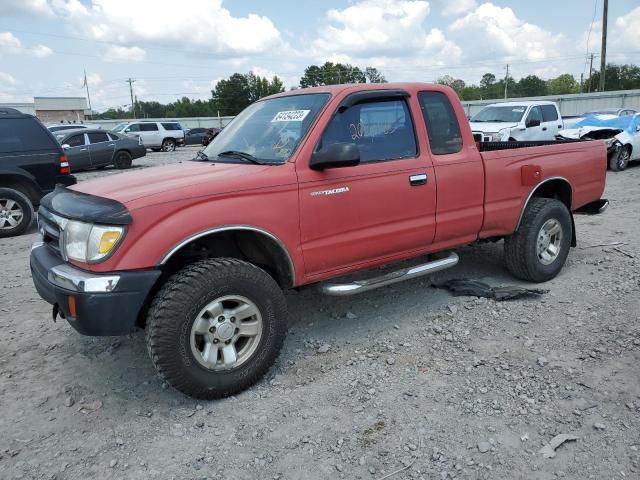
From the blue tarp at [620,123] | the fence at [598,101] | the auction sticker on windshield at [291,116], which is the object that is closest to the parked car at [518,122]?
the blue tarp at [620,123]

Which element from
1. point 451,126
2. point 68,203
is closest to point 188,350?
point 68,203

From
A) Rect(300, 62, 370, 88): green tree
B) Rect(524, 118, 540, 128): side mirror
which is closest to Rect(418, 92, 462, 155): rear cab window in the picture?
Rect(524, 118, 540, 128): side mirror

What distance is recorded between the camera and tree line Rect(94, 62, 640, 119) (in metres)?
73.1

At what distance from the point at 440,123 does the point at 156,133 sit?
25.3m

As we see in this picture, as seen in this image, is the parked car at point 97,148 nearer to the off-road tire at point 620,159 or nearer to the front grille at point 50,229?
the front grille at point 50,229

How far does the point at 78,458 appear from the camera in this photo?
2.77m

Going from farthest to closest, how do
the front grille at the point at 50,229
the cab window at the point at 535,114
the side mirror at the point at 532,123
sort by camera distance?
the cab window at the point at 535,114, the side mirror at the point at 532,123, the front grille at the point at 50,229

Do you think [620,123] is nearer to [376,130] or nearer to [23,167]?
[376,130]

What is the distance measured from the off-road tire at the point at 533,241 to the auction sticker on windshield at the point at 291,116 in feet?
8.06

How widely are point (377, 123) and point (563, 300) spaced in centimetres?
238

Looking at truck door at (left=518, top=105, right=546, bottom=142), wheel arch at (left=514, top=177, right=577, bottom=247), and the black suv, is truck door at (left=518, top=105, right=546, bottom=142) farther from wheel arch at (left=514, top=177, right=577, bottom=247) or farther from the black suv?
the black suv

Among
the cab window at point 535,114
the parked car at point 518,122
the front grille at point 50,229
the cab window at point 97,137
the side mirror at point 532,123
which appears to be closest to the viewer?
the front grille at point 50,229

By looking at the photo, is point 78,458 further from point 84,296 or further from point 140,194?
point 140,194

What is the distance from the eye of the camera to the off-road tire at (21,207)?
7.90 m
